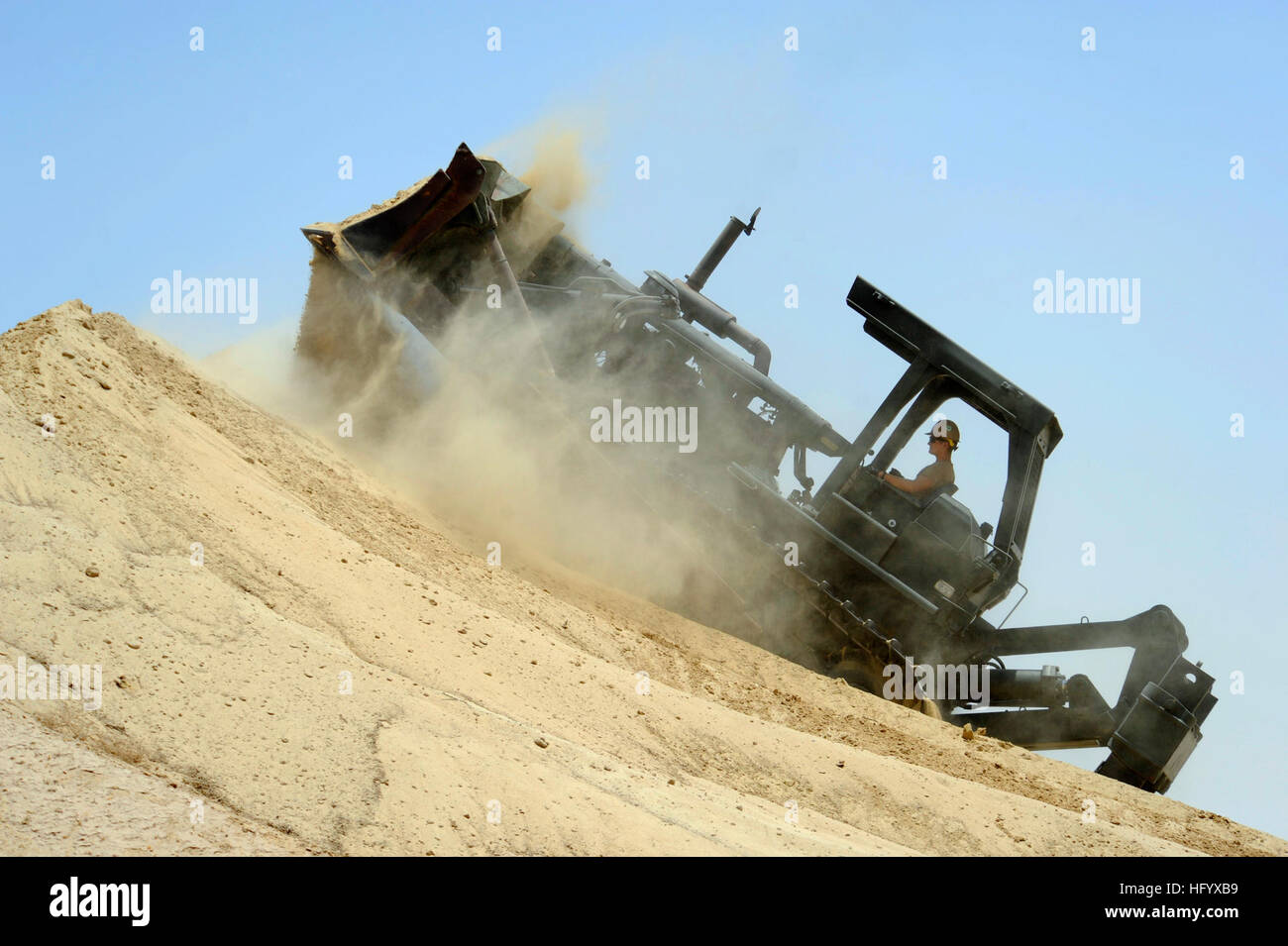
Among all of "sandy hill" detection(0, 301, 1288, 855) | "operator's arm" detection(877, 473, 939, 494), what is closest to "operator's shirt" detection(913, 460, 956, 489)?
"operator's arm" detection(877, 473, 939, 494)

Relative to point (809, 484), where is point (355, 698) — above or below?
below

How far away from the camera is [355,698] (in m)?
5.85

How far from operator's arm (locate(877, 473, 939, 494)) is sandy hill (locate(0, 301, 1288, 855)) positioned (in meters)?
1.97

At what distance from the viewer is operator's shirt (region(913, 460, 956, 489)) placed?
11.2m

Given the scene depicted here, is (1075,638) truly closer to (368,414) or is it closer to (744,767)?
(744,767)

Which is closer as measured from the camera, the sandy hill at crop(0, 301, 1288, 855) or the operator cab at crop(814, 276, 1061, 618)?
the sandy hill at crop(0, 301, 1288, 855)

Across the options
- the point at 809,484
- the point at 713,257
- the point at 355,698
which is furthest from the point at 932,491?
the point at 355,698

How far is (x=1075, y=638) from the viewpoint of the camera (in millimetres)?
11320

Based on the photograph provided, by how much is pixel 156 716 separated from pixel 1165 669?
29.2 feet

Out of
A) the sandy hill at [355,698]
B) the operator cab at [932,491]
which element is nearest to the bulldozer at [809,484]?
the operator cab at [932,491]

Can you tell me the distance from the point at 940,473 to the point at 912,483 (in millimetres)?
293

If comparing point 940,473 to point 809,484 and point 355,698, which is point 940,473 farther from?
point 355,698

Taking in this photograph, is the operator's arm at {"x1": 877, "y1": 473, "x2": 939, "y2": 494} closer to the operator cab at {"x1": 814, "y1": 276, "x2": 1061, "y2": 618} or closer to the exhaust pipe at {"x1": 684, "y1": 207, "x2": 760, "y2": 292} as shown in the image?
the operator cab at {"x1": 814, "y1": 276, "x2": 1061, "y2": 618}
